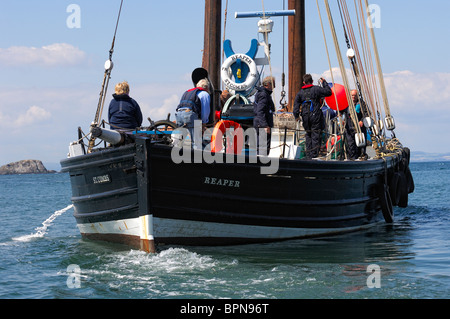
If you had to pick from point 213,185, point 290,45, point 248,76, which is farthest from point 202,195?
point 290,45

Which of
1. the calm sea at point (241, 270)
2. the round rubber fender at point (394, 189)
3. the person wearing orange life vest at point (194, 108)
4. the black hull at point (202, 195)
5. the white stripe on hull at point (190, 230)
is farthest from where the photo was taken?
the round rubber fender at point (394, 189)

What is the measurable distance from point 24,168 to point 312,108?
158586mm

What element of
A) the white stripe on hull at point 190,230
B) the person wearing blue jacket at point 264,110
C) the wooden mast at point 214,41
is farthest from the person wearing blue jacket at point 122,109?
the wooden mast at point 214,41

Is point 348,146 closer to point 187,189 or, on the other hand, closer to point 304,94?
point 304,94

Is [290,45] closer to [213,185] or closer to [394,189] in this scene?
[394,189]

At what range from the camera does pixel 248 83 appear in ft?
47.9

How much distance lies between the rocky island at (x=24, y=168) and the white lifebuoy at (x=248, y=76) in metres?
153

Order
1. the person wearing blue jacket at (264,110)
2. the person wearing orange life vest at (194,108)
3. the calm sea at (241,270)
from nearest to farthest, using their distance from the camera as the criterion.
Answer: the calm sea at (241,270) → the person wearing orange life vest at (194,108) → the person wearing blue jacket at (264,110)

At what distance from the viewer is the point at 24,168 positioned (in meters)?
162

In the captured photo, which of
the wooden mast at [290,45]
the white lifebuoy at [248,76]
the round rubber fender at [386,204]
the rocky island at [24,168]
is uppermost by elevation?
the wooden mast at [290,45]

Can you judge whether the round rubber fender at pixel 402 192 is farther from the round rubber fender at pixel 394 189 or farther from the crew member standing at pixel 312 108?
the crew member standing at pixel 312 108

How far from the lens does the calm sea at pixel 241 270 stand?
26.2 ft

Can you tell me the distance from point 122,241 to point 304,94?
4315 mm
